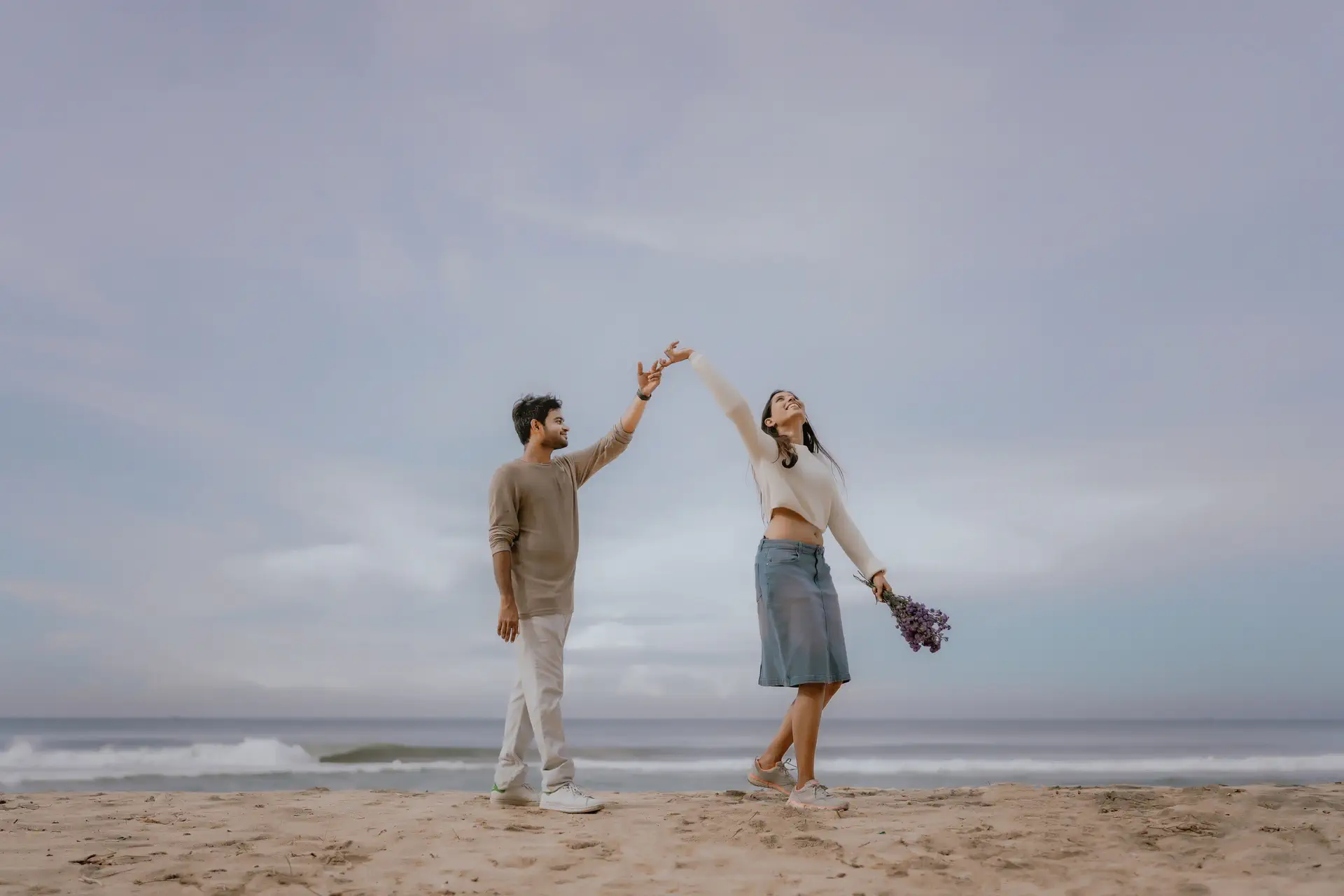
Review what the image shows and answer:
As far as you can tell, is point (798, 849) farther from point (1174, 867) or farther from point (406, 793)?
point (406, 793)

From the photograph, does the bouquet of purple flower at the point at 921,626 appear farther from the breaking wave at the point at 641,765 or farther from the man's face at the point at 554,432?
the breaking wave at the point at 641,765

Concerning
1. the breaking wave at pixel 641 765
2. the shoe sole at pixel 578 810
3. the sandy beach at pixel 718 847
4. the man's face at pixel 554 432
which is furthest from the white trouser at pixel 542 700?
the breaking wave at pixel 641 765

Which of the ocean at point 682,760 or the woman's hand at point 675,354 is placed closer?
the woman's hand at point 675,354

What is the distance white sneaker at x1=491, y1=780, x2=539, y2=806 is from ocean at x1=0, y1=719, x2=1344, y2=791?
1.95 m

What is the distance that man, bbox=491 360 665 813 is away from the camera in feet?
15.6

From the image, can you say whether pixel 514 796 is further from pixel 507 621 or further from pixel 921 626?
pixel 921 626

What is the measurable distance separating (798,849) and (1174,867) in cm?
151

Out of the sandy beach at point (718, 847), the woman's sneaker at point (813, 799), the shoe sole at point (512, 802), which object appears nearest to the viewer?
the sandy beach at point (718, 847)

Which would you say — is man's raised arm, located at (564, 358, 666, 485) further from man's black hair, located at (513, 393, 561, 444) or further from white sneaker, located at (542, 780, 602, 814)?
white sneaker, located at (542, 780, 602, 814)

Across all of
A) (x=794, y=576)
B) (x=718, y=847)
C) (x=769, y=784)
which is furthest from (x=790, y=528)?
(x=718, y=847)

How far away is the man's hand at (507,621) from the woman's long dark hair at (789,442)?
1.68 m

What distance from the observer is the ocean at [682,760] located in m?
9.59

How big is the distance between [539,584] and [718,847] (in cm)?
168

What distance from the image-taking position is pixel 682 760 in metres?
13.1
